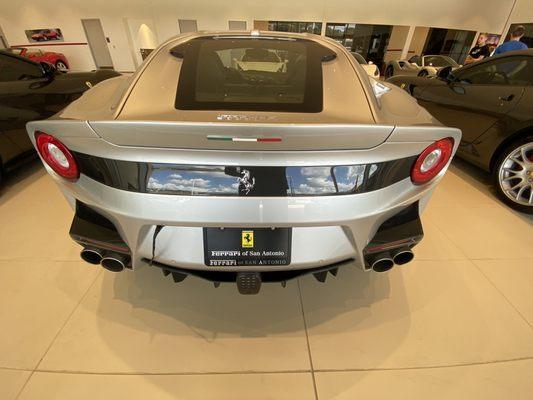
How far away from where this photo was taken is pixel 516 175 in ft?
8.12

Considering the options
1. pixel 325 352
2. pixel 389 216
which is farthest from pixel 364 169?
pixel 325 352

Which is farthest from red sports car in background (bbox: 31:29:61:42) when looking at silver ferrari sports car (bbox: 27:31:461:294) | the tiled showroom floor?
silver ferrari sports car (bbox: 27:31:461:294)

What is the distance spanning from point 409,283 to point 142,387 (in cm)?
156

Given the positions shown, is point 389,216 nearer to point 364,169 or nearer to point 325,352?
point 364,169

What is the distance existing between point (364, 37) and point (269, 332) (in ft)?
48.7

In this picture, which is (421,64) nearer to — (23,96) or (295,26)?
(295,26)

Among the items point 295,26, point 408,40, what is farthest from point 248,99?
point 408,40

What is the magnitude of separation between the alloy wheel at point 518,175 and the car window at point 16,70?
4.89m

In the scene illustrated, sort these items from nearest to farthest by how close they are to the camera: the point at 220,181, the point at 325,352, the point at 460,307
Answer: the point at 220,181 → the point at 325,352 → the point at 460,307

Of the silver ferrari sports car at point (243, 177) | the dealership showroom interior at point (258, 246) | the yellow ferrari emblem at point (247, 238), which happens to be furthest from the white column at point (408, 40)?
the yellow ferrari emblem at point (247, 238)

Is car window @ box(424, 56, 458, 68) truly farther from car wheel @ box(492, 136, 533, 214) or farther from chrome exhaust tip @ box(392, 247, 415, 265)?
chrome exhaust tip @ box(392, 247, 415, 265)

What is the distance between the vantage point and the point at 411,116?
1.17m

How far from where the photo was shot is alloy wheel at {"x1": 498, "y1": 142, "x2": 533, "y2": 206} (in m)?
2.39

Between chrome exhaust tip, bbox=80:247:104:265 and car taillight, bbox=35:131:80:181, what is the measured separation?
29cm
